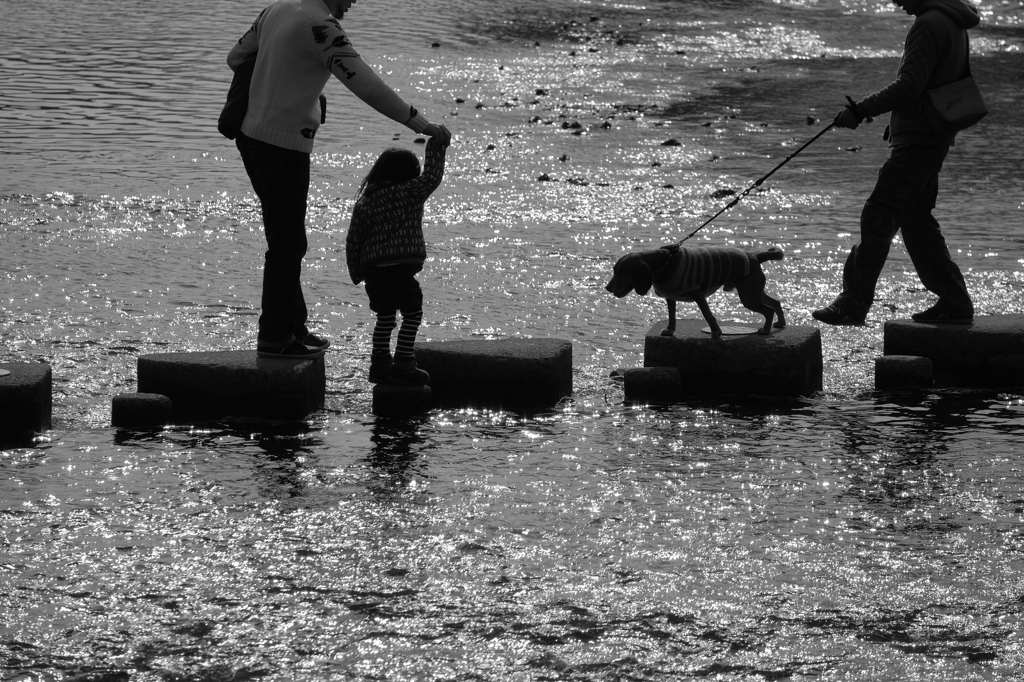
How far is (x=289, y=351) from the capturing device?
22.5 ft

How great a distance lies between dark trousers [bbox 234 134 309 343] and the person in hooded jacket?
257 cm

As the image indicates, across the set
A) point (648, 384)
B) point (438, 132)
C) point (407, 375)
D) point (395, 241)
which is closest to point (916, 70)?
point (648, 384)

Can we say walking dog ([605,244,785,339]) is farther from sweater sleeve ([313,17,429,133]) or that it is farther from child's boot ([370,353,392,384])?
sweater sleeve ([313,17,429,133])

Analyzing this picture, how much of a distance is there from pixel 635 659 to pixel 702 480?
5.57ft

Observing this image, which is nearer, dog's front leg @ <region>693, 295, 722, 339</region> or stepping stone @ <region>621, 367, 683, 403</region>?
stepping stone @ <region>621, 367, 683, 403</region>

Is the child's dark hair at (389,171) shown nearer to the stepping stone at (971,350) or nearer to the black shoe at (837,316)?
the black shoe at (837,316)

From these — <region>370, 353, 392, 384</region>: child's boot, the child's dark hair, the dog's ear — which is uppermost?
the child's dark hair

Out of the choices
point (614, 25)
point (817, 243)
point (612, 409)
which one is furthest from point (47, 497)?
point (614, 25)

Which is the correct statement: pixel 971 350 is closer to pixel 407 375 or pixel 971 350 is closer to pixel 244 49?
pixel 407 375

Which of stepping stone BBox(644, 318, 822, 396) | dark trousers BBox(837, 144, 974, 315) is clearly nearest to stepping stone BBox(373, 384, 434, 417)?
stepping stone BBox(644, 318, 822, 396)

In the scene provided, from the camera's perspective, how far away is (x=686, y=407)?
683 cm

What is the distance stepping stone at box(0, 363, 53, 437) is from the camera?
611 cm

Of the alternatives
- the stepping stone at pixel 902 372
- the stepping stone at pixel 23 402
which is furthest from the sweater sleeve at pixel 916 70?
the stepping stone at pixel 23 402

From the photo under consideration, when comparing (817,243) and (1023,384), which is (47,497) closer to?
(1023,384)
